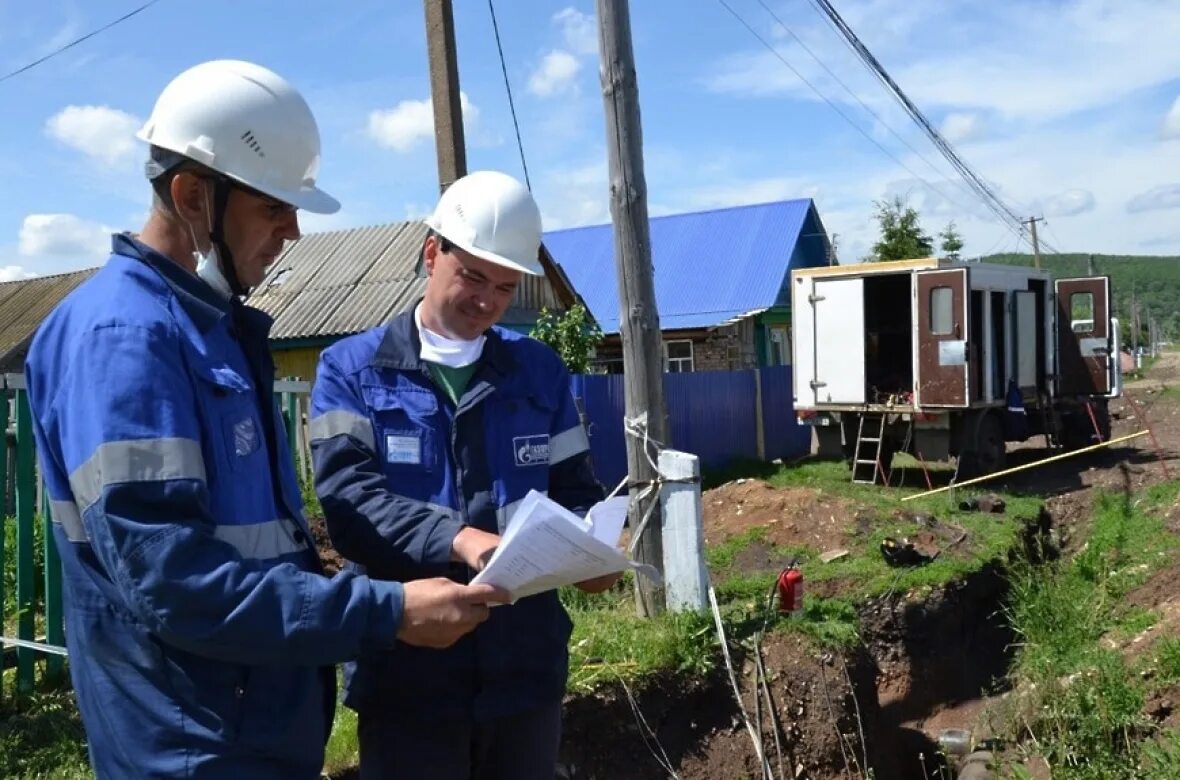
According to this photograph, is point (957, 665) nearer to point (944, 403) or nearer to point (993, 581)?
point (993, 581)

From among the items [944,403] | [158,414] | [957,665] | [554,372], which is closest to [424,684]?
[554,372]

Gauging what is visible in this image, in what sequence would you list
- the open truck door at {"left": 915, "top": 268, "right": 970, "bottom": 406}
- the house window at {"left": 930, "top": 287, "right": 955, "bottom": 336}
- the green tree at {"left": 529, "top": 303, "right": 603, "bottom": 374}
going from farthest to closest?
1. the green tree at {"left": 529, "top": 303, "right": 603, "bottom": 374}
2. the house window at {"left": 930, "top": 287, "right": 955, "bottom": 336}
3. the open truck door at {"left": 915, "top": 268, "right": 970, "bottom": 406}

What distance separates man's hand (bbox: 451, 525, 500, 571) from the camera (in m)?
2.25

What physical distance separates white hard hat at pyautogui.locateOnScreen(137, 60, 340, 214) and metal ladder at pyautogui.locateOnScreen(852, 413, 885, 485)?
11463mm

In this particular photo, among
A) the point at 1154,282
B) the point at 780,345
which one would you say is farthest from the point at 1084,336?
the point at 1154,282

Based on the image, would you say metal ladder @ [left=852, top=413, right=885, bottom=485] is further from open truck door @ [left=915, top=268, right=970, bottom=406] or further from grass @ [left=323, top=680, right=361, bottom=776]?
grass @ [left=323, top=680, right=361, bottom=776]

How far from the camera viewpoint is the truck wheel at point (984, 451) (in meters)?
12.3

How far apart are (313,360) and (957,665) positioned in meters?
11.7

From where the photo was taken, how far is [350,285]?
57.8 feet

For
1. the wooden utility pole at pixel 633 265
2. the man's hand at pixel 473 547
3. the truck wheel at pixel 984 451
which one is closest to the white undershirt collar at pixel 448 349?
the man's hand at pixel 473 547

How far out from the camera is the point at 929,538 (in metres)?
8.96

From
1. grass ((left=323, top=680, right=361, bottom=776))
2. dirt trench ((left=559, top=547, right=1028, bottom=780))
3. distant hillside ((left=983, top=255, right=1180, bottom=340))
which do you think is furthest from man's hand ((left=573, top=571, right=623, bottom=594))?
distant hillside ((left=983, top=255, right=1180, bottom=340))

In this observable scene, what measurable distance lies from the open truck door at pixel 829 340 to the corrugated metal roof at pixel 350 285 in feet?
15.7

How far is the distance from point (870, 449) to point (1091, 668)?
298 inches
